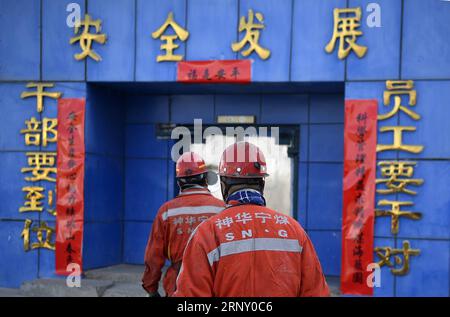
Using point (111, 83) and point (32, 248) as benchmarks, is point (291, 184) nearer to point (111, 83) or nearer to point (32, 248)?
point (111, 83)

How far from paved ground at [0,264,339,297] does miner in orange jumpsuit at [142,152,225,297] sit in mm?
3910

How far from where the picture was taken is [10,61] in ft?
34.5

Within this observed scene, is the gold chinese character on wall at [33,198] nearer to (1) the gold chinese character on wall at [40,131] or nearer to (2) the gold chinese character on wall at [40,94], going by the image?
(1) the gold chinese character on wall at [40,131]

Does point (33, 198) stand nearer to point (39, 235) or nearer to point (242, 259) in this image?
point (39, 235)

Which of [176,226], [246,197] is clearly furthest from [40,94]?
[246,197]

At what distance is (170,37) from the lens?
32.7 feet

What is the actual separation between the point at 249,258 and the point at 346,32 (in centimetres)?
663

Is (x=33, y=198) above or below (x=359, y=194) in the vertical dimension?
below

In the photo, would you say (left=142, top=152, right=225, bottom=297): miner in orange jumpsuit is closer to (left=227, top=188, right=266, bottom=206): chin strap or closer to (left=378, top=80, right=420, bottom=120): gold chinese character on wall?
(left=227, top=188, right=266, bottom=206): chin strap

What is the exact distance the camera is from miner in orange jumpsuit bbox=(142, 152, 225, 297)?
19.0ft
